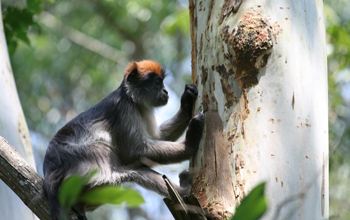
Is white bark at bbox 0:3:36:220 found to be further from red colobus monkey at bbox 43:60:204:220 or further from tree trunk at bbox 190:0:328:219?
tree trunk at bbox 190:0:328:219

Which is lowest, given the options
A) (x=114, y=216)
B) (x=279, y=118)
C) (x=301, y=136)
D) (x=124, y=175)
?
(x=114, y=216)

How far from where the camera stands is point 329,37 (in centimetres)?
789

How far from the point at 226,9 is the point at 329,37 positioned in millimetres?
5825

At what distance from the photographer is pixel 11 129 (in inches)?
181

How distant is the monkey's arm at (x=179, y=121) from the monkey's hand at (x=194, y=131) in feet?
1.53

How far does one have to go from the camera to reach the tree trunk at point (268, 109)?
2.55 m

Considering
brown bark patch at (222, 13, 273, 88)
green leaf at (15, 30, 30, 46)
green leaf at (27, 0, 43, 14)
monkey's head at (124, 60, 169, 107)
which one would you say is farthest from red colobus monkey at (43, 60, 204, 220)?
green leaf at (27, 0, 43, 14)

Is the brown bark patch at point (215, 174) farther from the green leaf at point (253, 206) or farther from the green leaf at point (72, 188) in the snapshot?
the green leaf at point (72, 188)

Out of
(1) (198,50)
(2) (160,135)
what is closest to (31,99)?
(2) (160,135)

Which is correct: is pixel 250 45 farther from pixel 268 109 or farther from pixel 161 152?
pixel 161 152

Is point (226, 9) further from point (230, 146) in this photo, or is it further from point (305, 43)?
point (230, 146)

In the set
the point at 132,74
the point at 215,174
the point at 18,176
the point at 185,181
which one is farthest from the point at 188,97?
the point at 18,176

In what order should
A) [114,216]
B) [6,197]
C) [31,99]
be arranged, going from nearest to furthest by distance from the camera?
[6,197] < [31,99] < [114,216]

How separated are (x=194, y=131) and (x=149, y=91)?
1.93 meters
